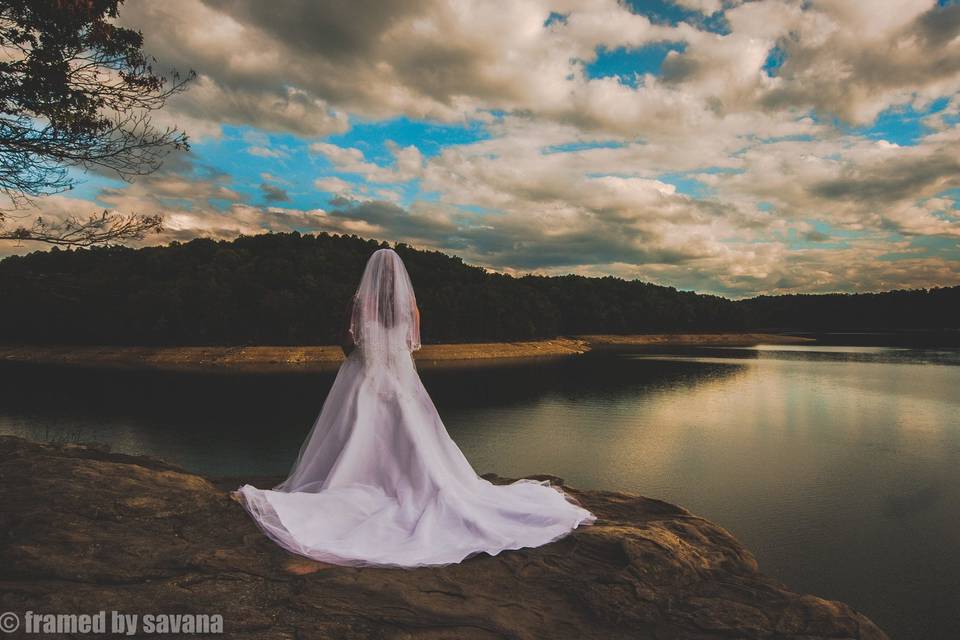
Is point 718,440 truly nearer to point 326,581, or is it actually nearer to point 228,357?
point 326,581

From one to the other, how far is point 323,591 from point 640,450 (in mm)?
15221

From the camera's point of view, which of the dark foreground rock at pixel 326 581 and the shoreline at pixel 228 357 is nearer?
the dark foreground rock at pixel 326 581

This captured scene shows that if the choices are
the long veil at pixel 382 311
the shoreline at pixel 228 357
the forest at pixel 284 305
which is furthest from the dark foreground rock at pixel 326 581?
the shoreline at pixel 228 357

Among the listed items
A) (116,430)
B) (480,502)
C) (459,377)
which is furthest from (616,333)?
(480,502)

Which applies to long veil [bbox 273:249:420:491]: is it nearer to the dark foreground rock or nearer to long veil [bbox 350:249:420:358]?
long veil [bbox 350:249:420:358]

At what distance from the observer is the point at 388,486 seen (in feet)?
19.2

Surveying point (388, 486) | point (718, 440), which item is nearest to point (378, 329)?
point (388, 486)

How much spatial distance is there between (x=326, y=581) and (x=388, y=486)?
5.19 feet

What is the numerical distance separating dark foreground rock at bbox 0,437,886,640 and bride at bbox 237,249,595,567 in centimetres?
21

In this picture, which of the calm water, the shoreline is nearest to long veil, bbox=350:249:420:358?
the calm water

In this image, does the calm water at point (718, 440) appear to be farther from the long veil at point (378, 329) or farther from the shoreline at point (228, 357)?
the shoreline at point (228, 357)

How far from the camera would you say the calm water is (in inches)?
372

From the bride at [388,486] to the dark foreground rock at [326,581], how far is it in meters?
0.21

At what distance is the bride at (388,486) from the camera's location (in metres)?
4.97
